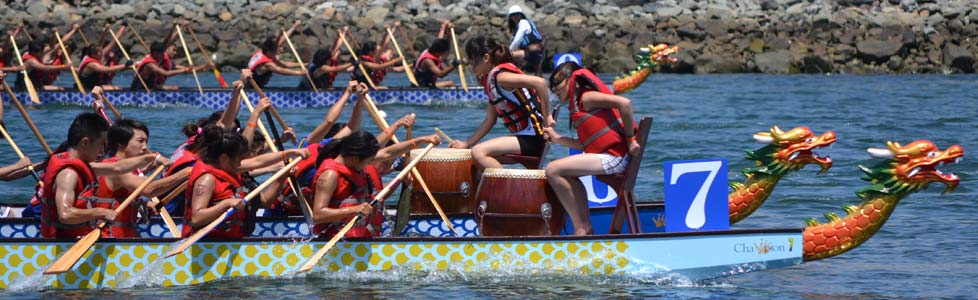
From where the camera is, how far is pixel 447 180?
9.62 m

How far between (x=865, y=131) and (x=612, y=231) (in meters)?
11.8

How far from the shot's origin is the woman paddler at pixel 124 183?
325 inches

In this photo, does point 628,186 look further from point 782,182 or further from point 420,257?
point 782,182

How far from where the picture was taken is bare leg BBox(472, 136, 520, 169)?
30.5 feet

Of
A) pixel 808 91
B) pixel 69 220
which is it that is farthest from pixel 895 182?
pixel 808 91

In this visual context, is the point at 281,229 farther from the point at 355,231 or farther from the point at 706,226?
the point at 706,226

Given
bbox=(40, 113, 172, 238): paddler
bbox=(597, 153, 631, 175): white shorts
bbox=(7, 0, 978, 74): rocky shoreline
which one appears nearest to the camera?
bbox=(40, 113, 172, 238): paddler

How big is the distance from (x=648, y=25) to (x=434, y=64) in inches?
564

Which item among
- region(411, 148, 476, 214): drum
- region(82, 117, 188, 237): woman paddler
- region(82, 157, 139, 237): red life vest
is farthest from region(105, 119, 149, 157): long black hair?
region(411, 148, 476, 214): drum

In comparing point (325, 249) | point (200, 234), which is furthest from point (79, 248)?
point (325, 249)

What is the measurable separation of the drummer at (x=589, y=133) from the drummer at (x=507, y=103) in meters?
0.59

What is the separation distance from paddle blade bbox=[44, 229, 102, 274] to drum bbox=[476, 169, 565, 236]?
2135 millimetres

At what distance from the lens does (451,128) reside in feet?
66.7

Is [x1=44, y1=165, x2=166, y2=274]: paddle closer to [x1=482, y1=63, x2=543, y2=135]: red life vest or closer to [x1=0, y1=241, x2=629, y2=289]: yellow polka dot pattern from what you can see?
[x1=0, y1=241, x2=629, y2=289]: yellow polka dot pattern
